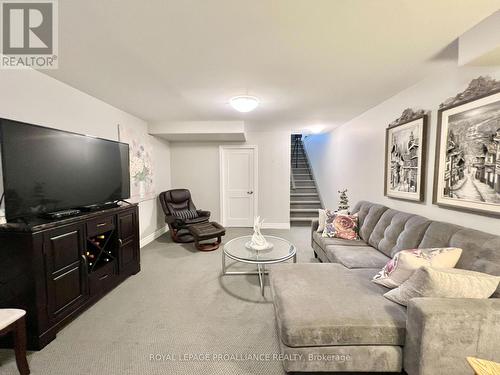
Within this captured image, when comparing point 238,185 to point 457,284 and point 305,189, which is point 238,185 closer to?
point 305,189

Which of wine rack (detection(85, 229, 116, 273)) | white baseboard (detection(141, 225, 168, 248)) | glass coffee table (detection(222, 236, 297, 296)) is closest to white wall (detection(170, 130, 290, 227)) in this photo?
white baseboard (detection(141, 225, 168, 248))

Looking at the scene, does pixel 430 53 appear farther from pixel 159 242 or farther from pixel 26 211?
pixel 159 242

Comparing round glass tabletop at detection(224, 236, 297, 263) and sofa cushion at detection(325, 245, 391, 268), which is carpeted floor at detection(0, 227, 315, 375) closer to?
round glass tabletop at detection(224, 236, 297, 263)

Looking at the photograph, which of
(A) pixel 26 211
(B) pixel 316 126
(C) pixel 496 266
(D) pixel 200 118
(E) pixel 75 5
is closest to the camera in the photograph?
(E) pixel 75 5

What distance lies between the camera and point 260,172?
5250 mm

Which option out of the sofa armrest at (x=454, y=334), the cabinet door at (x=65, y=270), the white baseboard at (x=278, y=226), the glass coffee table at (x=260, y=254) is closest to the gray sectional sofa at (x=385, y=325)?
the sofa armrest at (x=454, y=334)

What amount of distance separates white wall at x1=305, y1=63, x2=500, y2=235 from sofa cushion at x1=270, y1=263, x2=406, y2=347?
109cm

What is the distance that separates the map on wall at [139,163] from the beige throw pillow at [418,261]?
3591 millimetres

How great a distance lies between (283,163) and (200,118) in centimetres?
218

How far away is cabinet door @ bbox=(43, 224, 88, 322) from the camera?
5.76ft

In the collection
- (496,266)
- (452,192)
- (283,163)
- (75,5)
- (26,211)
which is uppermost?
(75,5)

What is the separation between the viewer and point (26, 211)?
5.76 ft

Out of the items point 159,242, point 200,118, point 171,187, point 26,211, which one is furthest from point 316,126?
point 26,211

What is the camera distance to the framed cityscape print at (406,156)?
2.34 m
